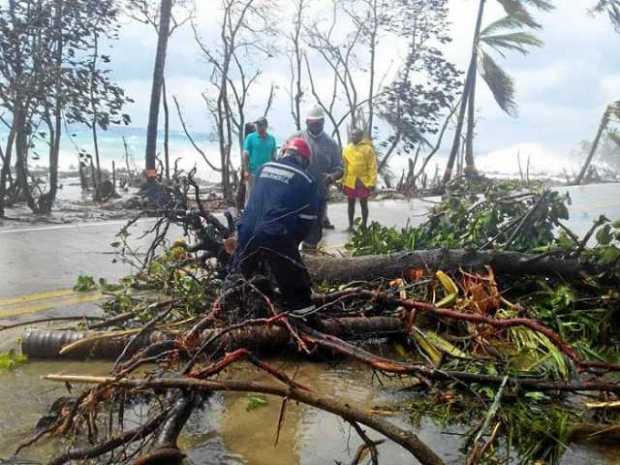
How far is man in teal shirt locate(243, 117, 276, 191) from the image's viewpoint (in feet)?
33.9

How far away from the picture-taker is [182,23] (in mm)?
19344

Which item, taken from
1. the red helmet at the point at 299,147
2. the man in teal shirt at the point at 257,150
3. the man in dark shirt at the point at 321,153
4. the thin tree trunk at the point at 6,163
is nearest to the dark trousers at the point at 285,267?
the red helmet at the point at 299,147

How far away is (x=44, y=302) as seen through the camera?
20.1 ft

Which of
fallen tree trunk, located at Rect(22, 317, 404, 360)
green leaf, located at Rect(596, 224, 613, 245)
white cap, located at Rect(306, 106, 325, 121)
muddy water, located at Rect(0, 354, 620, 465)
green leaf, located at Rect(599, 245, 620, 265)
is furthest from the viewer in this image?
white cap, located at Rect(306, 106, 325, 121)

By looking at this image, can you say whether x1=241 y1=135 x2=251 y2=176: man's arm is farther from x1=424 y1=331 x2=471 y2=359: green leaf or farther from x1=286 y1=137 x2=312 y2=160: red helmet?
x1=424 y1=331 x2=471 y2=359: green leaf

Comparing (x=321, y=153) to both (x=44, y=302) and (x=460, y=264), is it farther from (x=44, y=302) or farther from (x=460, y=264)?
(x=44, y=302)

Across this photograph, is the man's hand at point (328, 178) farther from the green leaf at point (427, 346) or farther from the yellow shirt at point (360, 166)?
the green leaf at point (427, 346)

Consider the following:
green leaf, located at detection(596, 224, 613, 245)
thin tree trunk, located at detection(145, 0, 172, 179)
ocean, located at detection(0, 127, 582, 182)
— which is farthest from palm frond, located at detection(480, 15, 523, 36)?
ocean, located at detection(0, 127, 582, 182)

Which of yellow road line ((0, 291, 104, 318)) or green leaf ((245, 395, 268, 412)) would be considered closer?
green leaf ((245, 395, 268, 412))

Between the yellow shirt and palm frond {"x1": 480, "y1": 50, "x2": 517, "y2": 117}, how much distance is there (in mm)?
10704

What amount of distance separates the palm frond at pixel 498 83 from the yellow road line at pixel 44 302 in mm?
16592

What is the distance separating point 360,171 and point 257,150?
1.76m

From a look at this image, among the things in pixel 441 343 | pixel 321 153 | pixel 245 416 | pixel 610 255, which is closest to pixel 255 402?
pixel 245 416

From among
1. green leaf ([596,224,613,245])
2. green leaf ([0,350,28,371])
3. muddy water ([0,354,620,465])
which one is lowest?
muddy water ([0,354,620,465])
